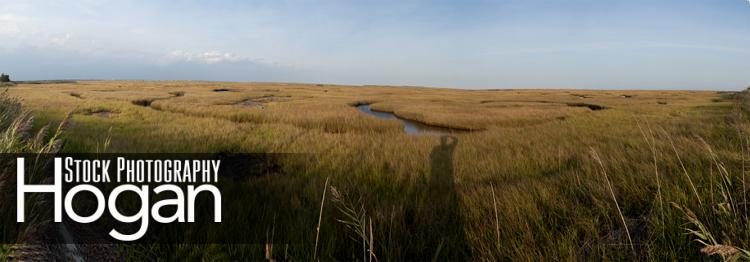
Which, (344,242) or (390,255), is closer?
(390,255)

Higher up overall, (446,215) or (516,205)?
(516,205)

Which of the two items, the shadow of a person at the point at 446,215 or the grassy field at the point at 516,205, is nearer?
the grassy field at the point at 516,205

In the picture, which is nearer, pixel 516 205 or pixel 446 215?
pixel 516 205

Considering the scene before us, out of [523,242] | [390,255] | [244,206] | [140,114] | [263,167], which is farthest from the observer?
[140,114]

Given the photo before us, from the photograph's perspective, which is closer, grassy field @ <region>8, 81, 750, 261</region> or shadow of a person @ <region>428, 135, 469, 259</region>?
grassy field @ <region>8, 81, 750, 261</region>

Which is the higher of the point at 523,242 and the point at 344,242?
the point at 523,242

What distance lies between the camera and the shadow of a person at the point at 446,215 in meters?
2.79

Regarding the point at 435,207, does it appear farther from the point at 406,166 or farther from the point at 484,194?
the point at 406,166

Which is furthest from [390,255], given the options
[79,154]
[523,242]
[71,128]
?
[71,128]

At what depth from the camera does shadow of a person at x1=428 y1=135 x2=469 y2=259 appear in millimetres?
2795

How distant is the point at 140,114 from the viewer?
16.1 m

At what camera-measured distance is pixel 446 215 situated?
3457mm

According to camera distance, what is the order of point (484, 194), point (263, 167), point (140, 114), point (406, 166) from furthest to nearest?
point (140, 114) → point (263, 167) → point (406, 166) → point (484, 194)

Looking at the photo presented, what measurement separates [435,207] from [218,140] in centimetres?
780
